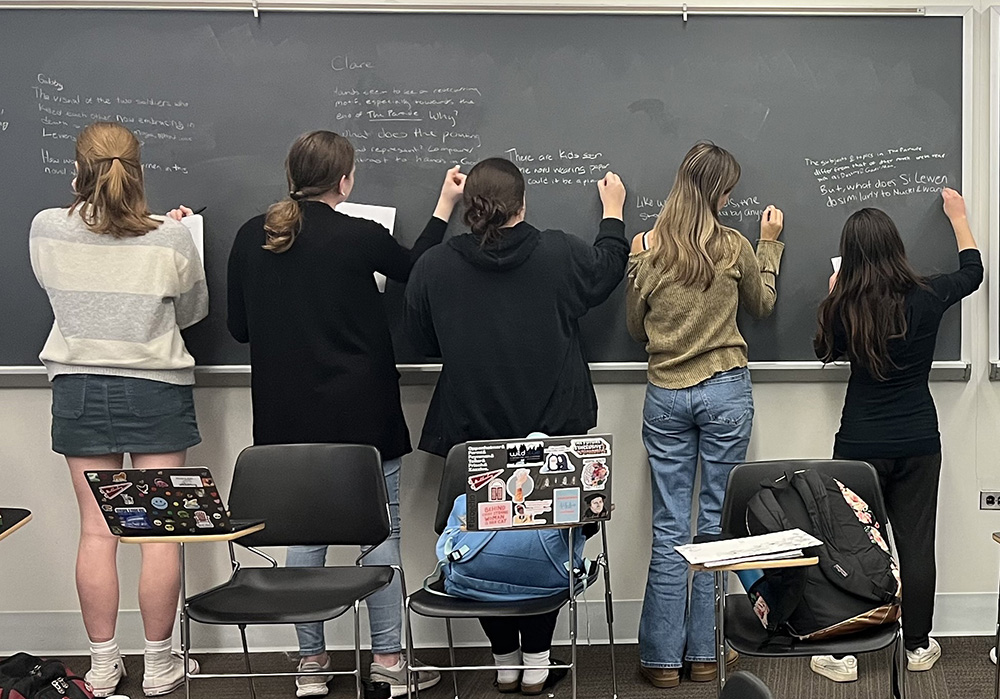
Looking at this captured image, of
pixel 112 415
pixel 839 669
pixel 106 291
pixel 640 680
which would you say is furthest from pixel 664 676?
pixel 106 291

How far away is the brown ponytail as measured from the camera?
10.3ft

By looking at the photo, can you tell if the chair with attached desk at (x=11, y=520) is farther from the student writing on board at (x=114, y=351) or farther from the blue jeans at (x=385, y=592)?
the blue jeans at (x=385, y=592)

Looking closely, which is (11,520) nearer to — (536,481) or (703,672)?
(536,481)

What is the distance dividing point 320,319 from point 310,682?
3.84 feet

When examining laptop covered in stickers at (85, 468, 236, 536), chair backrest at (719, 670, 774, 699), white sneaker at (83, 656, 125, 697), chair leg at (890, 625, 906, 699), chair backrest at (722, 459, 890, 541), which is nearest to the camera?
chair backrest at (719, 670, 774, 699)

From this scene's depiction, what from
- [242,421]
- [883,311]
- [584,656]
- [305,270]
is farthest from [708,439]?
[242,421]

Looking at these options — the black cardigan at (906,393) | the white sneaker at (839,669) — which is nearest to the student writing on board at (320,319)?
the white sneaker at (839,669)

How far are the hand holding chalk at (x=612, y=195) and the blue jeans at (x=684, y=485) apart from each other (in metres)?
0.60

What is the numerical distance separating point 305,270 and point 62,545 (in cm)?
145

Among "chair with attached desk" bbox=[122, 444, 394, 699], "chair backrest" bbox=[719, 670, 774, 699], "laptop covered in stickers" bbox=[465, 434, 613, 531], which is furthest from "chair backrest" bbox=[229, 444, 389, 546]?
"chair backrest" bbox=[719, 670, 774, 699]

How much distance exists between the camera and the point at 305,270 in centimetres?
317

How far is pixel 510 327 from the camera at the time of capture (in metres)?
3.16

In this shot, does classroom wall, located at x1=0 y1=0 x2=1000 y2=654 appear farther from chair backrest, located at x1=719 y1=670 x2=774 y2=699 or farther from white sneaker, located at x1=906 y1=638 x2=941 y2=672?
chair backrest, located at x1=719 y1=670 x2=774 y2=699

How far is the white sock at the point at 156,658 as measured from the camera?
338cm
